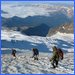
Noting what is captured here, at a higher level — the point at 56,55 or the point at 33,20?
the point at 33,20

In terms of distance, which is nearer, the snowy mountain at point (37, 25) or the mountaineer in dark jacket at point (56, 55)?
the mountaineer in dark jacket at point (56, 55)

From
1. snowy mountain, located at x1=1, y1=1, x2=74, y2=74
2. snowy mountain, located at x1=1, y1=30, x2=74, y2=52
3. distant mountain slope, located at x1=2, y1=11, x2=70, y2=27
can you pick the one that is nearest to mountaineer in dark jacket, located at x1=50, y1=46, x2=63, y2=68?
snowy mountain, located at x1=1, y1=30, x2=74, y2=52

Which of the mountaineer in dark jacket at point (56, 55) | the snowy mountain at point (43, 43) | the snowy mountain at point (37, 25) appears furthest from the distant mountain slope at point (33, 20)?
the mountaineer in dark jacket at point (56, 55)

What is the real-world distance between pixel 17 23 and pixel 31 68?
259 ft

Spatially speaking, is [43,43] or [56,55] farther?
[43,43]

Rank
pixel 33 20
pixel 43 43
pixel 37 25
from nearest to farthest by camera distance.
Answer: pixel 43 43 < pixel 37 25 < pixel 33 20

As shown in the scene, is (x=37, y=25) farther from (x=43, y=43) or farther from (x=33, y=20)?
(x=43, y=43)

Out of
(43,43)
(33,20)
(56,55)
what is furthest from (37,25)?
(56,55)

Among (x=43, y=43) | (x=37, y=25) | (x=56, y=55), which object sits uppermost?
(x=37, y=25)

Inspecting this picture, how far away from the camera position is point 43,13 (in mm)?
108125

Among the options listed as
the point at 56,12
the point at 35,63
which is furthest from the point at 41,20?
the point at 35,63

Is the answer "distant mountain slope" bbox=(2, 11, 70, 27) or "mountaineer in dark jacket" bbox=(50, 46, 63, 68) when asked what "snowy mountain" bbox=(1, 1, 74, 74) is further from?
"mountaineer in dark jacket" bbox=(50, 46, 63, 68)

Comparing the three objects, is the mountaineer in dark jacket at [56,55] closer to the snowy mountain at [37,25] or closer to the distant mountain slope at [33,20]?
the snowy mountain at [37,25]

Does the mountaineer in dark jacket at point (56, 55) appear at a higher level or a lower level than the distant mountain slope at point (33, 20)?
lower
